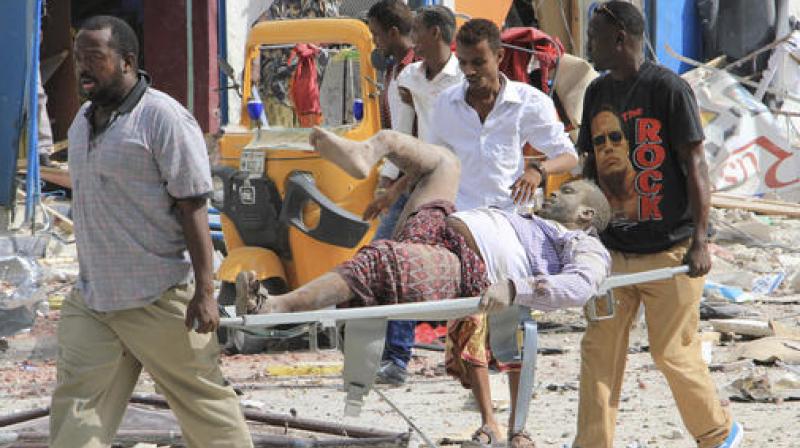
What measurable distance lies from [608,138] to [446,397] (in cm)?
232

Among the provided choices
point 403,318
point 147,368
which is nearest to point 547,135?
point 403,318

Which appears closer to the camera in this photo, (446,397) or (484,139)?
(484,139)

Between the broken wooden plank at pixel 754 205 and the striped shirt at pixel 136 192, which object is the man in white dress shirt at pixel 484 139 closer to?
the striped shirt at pixel 136 192

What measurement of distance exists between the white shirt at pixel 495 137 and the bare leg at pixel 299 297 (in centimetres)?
168

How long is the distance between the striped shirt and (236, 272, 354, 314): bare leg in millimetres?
264

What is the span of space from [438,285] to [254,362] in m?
4.05

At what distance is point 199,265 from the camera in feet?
16.1

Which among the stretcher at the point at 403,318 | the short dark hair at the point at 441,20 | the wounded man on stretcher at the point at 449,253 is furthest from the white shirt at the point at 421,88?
the stretcher at the point at 403,318

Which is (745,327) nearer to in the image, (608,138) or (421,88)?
(421,88)

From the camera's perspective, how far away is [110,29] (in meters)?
5.03

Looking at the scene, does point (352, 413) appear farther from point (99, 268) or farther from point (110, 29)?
point (110, 29)

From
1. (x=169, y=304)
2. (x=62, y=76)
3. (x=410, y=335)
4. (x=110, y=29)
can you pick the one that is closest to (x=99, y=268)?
(x=169, y=304)

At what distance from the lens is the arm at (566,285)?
5.22 m

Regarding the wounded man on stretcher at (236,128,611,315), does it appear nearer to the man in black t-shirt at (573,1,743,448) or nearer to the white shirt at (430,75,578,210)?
the man in black t-shirt at (573,1,743,448)
